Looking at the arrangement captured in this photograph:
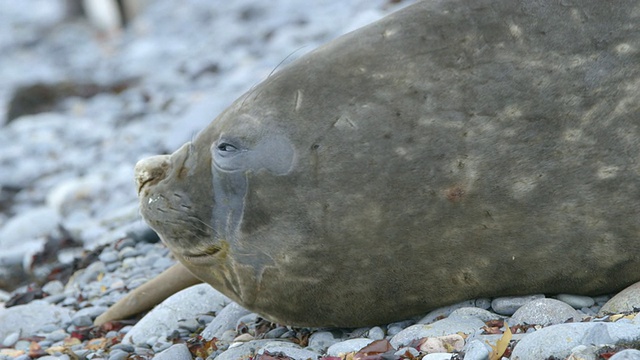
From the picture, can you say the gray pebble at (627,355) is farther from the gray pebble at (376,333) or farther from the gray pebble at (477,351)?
the gray pebble at (376,333)

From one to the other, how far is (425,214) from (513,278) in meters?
0.44

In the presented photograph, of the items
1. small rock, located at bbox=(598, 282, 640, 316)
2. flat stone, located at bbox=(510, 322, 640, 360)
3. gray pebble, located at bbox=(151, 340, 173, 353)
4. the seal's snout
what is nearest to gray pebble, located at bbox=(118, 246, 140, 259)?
gray pebble, located at bbox=(151, 340, 173, 353)

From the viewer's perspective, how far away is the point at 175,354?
466 cm

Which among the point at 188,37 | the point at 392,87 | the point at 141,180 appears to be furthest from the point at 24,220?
the point at 188,37

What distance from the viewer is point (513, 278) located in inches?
166

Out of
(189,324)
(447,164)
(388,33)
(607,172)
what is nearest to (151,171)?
(189,324)

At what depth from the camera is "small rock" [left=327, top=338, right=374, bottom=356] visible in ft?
13.6

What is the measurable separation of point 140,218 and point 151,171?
2.65 metres

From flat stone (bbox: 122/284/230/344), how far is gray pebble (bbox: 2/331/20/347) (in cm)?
76

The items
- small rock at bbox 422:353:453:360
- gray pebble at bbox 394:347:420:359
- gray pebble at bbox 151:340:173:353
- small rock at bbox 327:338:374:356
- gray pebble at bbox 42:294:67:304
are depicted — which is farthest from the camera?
gray pebble at bbox 42:294:67:304

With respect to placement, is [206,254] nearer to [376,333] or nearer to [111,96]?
[376,333]

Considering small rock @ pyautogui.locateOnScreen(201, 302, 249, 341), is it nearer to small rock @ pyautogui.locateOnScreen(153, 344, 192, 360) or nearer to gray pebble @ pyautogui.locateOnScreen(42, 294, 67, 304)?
small rock @ pyautogui.locateOnScreen(153, 344, 192, 360)

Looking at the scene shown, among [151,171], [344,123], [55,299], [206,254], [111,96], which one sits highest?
[111,96]

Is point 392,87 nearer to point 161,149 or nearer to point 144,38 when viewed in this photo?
point 161,149
